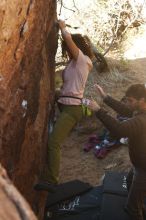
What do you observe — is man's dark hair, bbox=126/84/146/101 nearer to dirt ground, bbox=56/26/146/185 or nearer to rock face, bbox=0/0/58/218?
rock face, bbox=0/0/58/218

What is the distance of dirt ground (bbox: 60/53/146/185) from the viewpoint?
7676 mm

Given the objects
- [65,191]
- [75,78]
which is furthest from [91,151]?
[75,78]

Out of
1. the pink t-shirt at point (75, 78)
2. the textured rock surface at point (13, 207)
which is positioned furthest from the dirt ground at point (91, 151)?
the textured rock surface at point (13, 207)

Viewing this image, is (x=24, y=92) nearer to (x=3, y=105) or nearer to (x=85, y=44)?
(x=3, y=105)

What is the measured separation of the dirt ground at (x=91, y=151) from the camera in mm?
7676

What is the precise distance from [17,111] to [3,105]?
40 centimetres

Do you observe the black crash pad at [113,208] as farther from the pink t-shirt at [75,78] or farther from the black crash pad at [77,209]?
the pink t-shirt at [75,78]

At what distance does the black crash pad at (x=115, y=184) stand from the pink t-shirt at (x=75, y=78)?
4.20ft

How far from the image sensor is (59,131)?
16.2ft

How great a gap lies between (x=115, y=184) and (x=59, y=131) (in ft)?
3.96

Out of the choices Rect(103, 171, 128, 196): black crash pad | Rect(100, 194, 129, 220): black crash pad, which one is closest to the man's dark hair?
Rect(100, 194, 129, 220): black crash pad

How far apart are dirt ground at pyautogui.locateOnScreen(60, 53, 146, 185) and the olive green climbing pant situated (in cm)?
251

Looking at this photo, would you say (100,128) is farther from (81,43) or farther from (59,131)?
(81,43)

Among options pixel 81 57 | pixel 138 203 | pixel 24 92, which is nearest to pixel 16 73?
pixel 24 92
